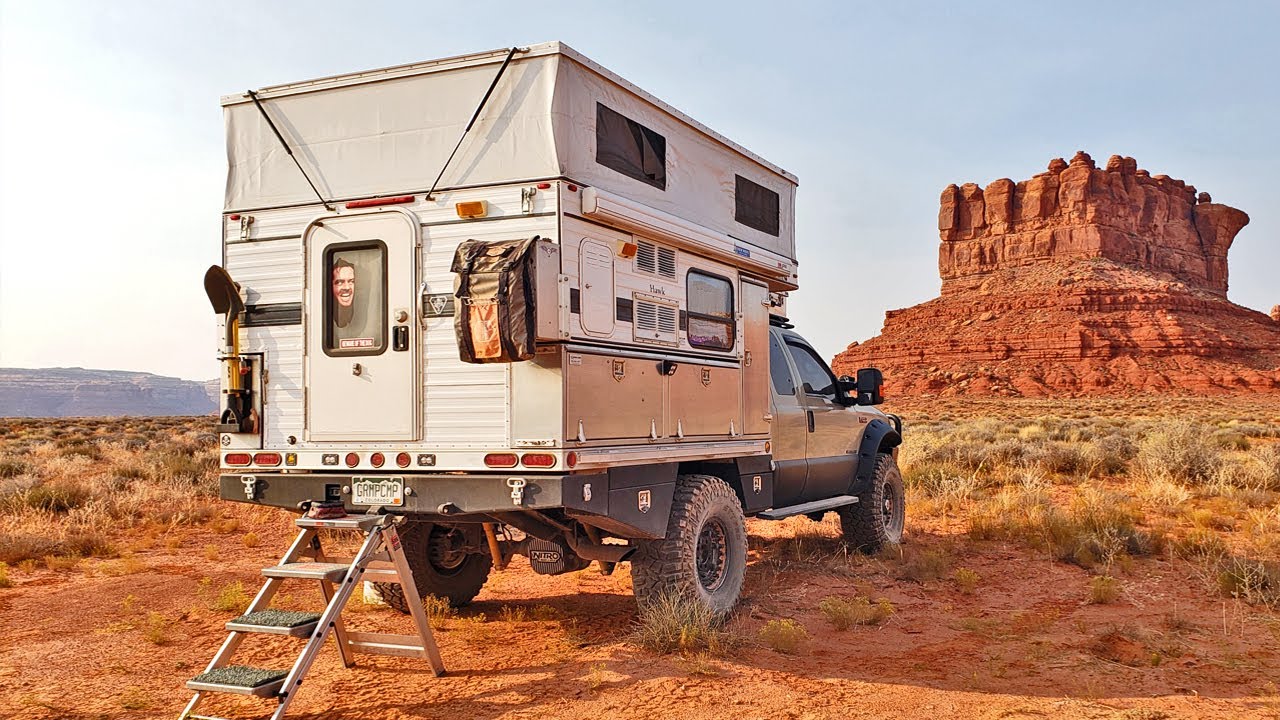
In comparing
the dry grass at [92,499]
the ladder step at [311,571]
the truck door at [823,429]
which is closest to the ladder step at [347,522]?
the ladder step at [311,571]

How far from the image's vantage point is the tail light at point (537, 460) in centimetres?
568

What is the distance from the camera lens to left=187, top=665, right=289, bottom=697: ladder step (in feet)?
15.4

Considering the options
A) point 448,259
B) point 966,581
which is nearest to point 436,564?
point 448,259

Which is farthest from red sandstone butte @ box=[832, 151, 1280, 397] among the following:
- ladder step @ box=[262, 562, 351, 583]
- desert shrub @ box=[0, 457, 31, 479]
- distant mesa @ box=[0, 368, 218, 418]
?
distant mesa @ box=[0, 368, 218, 418]

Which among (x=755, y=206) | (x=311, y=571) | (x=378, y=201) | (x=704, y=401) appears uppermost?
(x=755, y=206)

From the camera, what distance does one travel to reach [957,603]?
801cm

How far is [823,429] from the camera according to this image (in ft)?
31.5

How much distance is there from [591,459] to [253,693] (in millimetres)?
2238

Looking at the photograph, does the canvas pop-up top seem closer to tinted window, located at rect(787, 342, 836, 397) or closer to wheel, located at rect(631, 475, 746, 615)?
wheel, located at rect(631, 475, 746, 615)

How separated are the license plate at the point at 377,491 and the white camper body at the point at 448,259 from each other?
0.11m

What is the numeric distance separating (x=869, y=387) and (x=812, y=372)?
0.69 metres

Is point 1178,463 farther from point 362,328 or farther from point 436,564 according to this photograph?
point 362,328

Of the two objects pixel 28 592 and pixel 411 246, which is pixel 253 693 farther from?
pixel 28 592

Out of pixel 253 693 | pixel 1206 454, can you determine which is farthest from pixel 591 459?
pixel 1206 454
